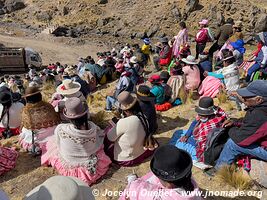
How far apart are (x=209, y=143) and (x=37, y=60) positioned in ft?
63.2

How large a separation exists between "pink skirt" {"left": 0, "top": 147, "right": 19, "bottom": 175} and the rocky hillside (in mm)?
20923

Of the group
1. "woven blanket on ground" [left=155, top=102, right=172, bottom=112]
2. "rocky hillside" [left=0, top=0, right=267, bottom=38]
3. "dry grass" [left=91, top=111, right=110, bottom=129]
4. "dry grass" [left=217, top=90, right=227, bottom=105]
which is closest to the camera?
"dry grass" [left=91, top=111, right=110, bottom=129]

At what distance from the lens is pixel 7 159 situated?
6.27 meters

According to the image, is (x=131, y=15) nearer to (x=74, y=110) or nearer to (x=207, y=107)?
(x=207, y=107)

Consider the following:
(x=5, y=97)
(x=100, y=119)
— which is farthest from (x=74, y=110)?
(x=100, y=119)

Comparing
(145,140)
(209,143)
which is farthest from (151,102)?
(209,143)

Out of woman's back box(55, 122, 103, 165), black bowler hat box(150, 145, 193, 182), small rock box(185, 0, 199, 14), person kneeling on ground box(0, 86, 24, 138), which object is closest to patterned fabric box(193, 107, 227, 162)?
woman's back box(55, 122, 103, 165)

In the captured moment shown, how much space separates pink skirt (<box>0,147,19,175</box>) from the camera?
6152 millimetres

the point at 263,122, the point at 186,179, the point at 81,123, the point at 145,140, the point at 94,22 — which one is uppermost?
the point at 186,179

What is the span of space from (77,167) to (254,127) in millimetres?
2794

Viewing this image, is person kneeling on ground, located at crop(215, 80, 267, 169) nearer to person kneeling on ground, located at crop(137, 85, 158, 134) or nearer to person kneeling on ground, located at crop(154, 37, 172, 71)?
person kneeling on ground, located at crop(137, 85, 158, 134)

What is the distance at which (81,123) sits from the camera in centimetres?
A: 554

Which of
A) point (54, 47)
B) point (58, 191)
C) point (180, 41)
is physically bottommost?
point (54, 47)

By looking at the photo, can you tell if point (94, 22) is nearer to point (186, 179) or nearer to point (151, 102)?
point (151, 102)
